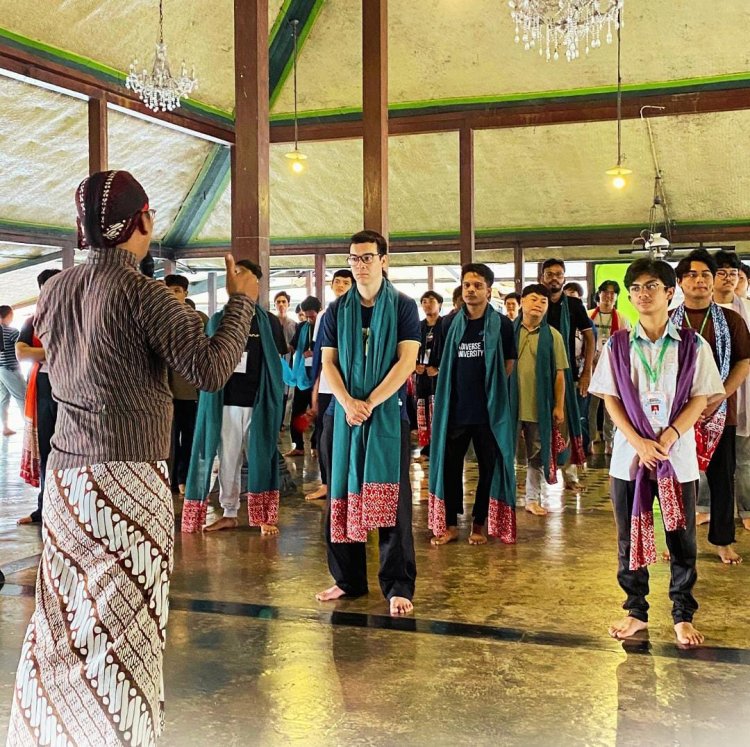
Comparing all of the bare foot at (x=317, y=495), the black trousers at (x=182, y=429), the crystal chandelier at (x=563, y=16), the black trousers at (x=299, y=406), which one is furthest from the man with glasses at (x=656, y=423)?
the black trousers at (x=299, y=406)

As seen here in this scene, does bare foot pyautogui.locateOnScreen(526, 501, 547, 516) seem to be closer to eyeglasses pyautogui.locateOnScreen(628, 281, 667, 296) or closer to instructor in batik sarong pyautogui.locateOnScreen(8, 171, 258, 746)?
eyeglasses pyautogui.locateOnScreen(628, 281, 667, 296)

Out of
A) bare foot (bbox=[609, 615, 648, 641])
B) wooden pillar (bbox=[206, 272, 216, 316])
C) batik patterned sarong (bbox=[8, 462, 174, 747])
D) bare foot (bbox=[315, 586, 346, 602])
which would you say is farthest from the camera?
wooden pillar (bbox=[206, 272, 216, 316])

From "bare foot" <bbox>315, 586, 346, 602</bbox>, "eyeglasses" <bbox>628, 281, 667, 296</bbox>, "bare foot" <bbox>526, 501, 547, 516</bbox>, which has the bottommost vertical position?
"bare foot" <bbox>315, 586, 346, 602</bbox>

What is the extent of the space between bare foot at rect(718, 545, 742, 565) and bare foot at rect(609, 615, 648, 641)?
1.19 metres

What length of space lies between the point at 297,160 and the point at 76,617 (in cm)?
876

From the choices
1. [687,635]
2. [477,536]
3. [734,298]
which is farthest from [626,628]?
[734,298]

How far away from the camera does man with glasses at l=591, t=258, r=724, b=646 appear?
3240 mm

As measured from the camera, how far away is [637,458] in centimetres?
328

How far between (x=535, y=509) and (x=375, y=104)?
3309mm

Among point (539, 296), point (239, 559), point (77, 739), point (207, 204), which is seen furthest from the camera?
point (207, 204)

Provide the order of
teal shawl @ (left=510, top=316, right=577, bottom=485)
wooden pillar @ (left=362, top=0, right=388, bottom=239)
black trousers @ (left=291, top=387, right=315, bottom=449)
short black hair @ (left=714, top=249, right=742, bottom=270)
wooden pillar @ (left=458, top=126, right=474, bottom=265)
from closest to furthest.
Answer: short black hair @ (left=714, top=249, right=742, bottom=270)
teal shawl @ (left=510, top=316, right=577, bottom=485)
wooden pillar @ (left=362, top=0, right=388, bottom=239)
black trousers @ (left=291, top=387, right=315, bottom=449)
wooden pillar @ (left=458, top=126, right=474, bottom=265)

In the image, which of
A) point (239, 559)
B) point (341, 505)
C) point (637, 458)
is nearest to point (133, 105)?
point (239, 559)

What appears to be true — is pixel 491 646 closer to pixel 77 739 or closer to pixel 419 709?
pixel 419 709

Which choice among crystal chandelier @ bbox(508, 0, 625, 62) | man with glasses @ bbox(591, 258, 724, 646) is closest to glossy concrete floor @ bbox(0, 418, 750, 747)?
man with glasses @ bbox(591, 258, 724, 646)
